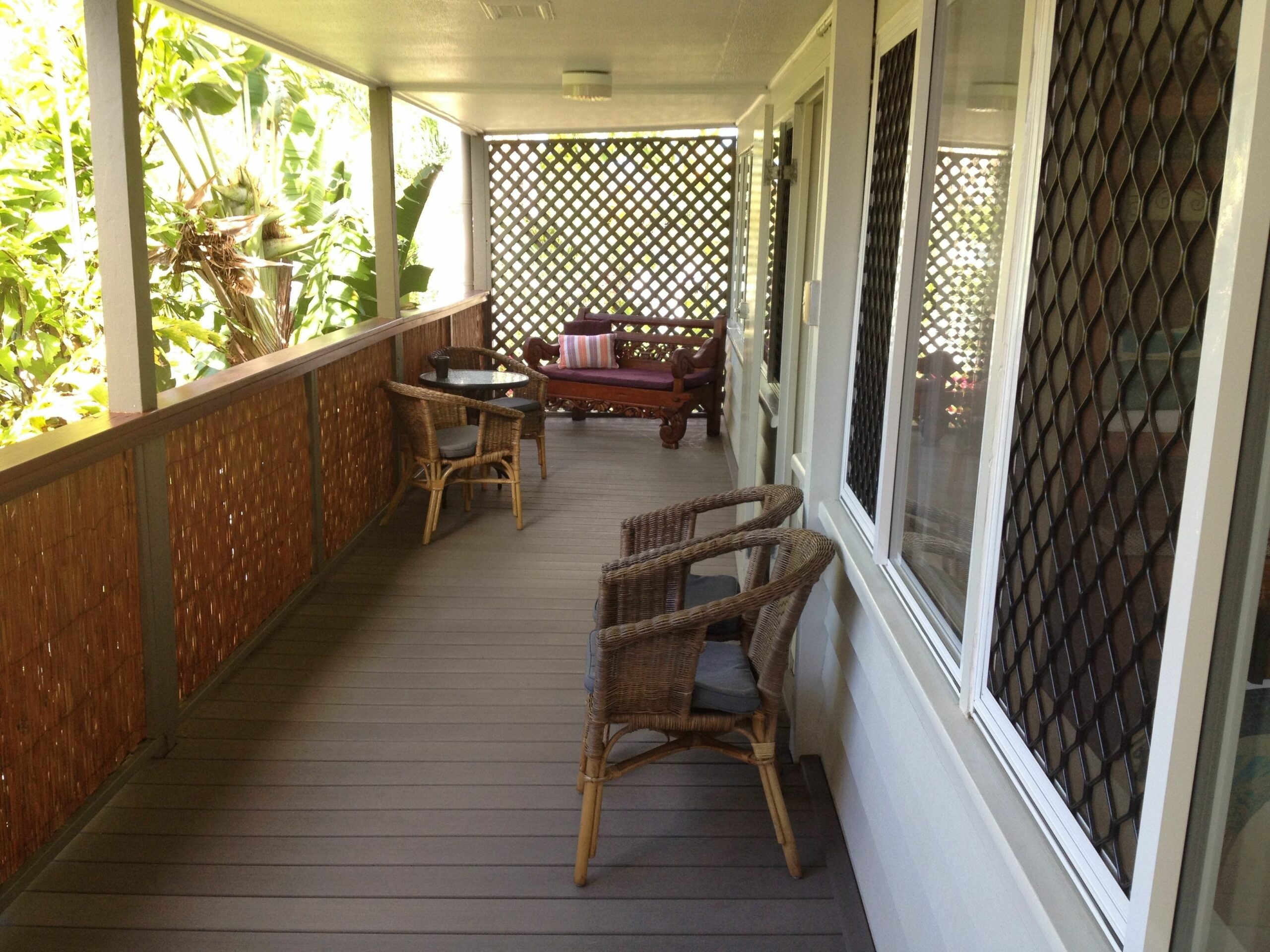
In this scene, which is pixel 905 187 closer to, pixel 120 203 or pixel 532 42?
pixel 120 203

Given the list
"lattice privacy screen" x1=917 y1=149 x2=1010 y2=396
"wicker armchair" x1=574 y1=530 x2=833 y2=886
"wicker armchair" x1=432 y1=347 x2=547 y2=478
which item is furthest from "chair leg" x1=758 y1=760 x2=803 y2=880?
"wicker armchair" x1=432 y1=347 x2=547 y2=478

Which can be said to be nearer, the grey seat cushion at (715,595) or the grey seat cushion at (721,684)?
the grey seat cushion at (721,684)

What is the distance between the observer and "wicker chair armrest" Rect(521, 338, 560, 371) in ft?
24.5

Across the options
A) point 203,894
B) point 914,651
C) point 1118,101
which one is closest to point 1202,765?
point 1118,101

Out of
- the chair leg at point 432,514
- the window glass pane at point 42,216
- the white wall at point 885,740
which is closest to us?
the white wall at point 885,740

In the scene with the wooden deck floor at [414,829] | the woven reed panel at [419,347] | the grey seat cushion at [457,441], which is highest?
the woven reed panel at [419,347]

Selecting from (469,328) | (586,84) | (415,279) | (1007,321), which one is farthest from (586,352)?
(1007,321)

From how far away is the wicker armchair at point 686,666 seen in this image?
2193mm

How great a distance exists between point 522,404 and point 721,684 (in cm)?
358

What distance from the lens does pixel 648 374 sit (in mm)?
7184

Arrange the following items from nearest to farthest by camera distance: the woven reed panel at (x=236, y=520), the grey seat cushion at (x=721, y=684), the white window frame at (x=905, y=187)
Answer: the white window frame at (x=905, y=187)
the grey seat cushion at (x=721, y=684)
the woven reed panel at (x=236, y=520)

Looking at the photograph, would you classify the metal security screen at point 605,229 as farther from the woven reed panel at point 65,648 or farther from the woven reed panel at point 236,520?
the woven reed panel at point 65,648

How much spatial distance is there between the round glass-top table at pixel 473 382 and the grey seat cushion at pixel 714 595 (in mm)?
2609

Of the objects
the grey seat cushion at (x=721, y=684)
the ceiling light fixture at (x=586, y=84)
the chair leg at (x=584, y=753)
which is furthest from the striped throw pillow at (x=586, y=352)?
the grey seat cushion at (x=721, y=684)
